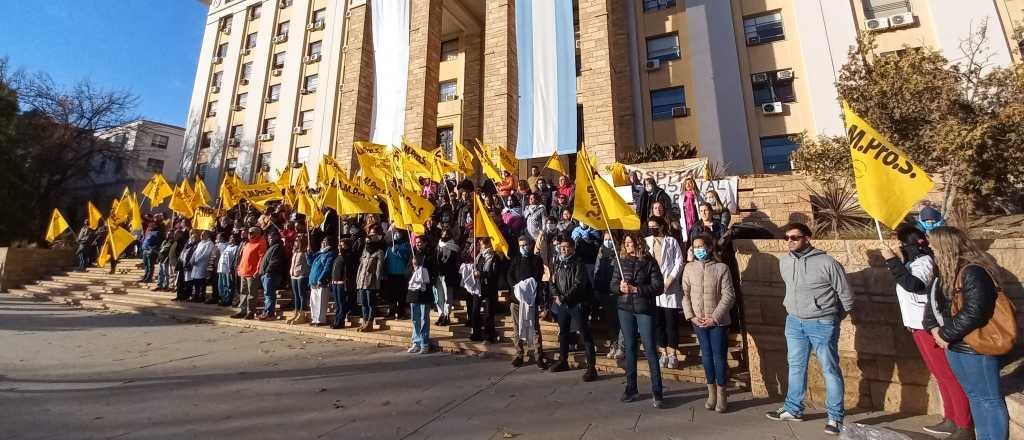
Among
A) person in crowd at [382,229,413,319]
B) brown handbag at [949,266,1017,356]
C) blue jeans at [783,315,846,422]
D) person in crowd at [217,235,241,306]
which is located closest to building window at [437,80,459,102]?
person in crowd at [217,235,241,306]

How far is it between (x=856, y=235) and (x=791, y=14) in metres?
12.1

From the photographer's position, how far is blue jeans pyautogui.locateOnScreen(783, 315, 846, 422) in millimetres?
3590

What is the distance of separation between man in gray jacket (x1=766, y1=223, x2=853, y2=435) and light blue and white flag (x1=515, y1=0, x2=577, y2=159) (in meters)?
9.51

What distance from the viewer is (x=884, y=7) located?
575 inches

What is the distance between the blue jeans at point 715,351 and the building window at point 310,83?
26882mm

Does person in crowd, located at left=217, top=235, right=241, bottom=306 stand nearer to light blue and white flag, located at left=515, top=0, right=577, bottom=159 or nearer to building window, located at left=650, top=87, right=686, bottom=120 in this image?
light blue and white flag, located at left=515, top=0, right=577, bottom=159

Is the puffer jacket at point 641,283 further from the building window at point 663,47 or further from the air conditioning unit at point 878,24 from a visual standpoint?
the air conditioning unit at point 878,24

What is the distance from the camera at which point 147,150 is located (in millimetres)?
31781

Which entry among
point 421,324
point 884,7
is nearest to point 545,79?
point 421,324

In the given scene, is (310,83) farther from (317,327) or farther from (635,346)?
(635,346)

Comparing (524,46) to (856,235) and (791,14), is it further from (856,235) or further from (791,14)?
(856,235)

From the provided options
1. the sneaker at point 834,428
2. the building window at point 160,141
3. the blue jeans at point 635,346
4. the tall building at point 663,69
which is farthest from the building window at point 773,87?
the building window at point 160,141

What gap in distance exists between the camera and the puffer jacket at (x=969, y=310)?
109 inches

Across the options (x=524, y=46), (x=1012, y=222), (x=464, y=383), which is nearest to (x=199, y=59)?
(x=524, y=46)
